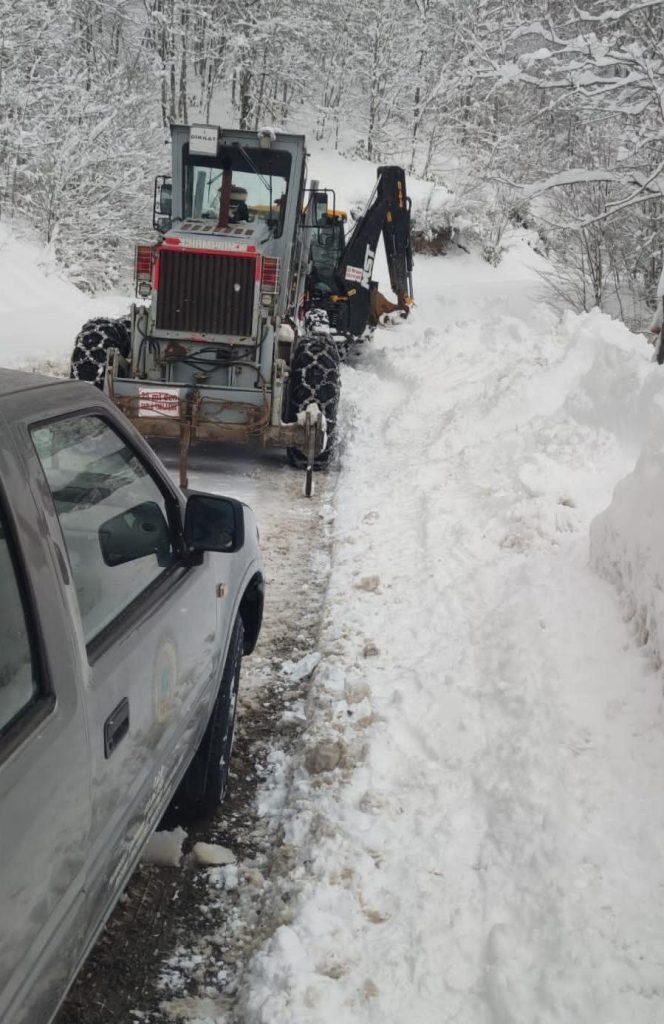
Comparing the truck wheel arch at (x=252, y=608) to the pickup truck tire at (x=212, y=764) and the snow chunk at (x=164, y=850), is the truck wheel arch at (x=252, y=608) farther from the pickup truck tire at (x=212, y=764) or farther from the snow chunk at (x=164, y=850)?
the snow chunk at (x=164, y=850)

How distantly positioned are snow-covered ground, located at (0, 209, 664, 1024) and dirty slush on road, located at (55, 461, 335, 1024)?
0.15ft

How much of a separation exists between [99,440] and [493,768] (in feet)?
6.90

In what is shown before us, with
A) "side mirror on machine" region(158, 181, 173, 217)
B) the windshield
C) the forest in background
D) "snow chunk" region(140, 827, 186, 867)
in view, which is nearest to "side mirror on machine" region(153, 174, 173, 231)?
"side mirror on machine" region(158, 181, 173, 217)

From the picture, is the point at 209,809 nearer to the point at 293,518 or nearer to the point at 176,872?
the point at 176,872

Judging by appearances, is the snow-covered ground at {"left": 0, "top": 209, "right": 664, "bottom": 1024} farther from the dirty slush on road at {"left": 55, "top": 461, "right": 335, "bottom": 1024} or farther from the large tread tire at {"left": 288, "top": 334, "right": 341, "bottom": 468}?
the large tread tire at {"left": 288, "top": 334, "right": 341, "bottom": 468}

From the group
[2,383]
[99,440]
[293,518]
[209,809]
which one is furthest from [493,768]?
[293,518]

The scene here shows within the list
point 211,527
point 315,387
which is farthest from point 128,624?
point 315,387

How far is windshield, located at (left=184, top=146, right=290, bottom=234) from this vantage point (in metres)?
8.99

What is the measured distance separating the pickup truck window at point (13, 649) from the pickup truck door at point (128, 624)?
0.22 metres

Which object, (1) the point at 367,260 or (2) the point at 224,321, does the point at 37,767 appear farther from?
(1) the point at 367,260

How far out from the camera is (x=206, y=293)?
7.90 m

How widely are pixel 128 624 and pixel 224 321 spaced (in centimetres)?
607

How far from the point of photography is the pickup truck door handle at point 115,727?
199cm

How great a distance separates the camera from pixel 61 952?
1790mm
